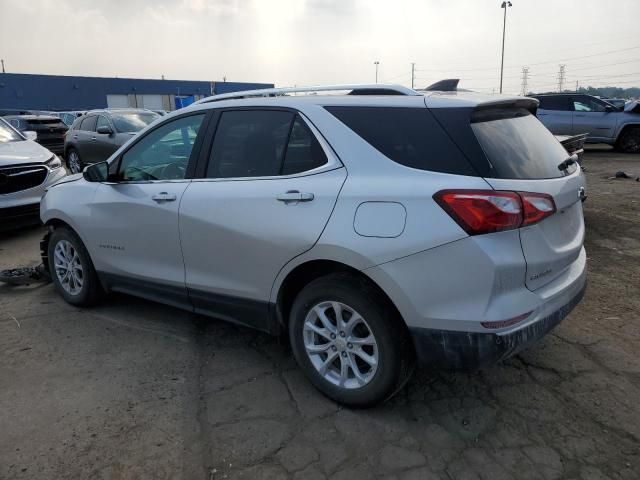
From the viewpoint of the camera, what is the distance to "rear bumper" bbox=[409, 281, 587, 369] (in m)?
2.47

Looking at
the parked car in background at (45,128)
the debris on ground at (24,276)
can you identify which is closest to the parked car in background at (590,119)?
the debris on ground at (24,276)

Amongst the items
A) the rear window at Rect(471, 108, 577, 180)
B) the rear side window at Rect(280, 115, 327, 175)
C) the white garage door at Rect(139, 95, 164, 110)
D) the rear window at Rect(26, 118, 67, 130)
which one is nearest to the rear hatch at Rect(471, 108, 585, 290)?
the rear window at Rect(471, 108, 577, 180)

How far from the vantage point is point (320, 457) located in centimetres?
259

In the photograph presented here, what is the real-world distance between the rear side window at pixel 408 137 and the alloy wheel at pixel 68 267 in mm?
2830

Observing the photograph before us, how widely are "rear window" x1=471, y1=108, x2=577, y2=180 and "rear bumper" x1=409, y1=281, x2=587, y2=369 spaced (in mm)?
760

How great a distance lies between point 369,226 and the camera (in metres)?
2.63

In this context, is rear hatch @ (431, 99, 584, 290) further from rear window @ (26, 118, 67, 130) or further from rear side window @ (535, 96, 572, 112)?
rear window @ (26, 118, 67, 130)

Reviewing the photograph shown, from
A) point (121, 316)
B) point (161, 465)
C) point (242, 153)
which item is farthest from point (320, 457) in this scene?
point (121, 316)

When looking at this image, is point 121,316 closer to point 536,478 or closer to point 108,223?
point 108,223

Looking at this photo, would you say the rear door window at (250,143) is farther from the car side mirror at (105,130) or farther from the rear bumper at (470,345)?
the car side mirror at (105,130)

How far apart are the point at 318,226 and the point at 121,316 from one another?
7.87ft

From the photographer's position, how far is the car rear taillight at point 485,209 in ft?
7.92

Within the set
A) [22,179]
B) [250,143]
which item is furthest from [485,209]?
[22,179]

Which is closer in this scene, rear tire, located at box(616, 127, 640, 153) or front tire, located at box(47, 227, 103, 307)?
front tire, located at box(47, 227, 103, 307)
